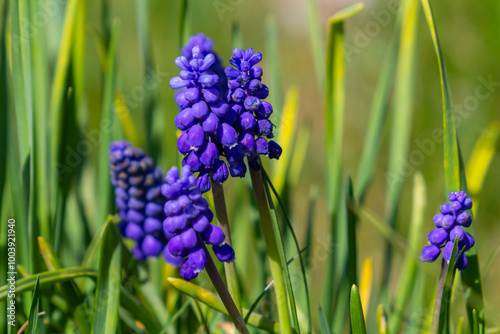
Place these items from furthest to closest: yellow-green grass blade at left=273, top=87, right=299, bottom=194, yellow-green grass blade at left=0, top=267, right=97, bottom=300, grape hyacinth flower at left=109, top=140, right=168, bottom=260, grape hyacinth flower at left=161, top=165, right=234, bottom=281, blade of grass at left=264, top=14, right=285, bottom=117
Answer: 1. blade of grass at left=264, top=14, right=285, bottom=117
2. yellow-green grass blade at left=273, top=87, right=299, bottom=194
3. grape hyacinth flower at left=109, top=140, right=168, bottom=260
4. yellow-green grass blade at left=0, top=267, right=97, bottom=300
5. grape hyacinth flower at left=161, top=165, right=234, bottom=281

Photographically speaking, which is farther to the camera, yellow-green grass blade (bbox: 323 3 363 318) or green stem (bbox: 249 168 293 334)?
yellow-green grass blade (bbox: 323 3 363 318)

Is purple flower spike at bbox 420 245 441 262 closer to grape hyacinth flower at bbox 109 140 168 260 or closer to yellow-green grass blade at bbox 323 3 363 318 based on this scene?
yellow-green grass blade at bbox 323 3 363 318

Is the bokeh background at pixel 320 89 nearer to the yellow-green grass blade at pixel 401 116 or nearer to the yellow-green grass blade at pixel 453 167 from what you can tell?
the yellow-green grass blade at pixel 401 116

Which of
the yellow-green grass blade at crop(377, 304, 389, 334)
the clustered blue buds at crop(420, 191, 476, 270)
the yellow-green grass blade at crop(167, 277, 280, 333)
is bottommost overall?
the yellow-green grass blade at crop(377, 304, 389, 334)

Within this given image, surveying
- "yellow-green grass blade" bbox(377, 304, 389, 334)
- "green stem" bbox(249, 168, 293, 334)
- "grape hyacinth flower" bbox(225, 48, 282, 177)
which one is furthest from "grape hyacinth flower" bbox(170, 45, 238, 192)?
"yellow-green grass blade" bbox(377, 304, 389, 334)

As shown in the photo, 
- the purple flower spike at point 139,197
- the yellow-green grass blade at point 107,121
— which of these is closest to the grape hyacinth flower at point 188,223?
the purple flower spike at point 139,197

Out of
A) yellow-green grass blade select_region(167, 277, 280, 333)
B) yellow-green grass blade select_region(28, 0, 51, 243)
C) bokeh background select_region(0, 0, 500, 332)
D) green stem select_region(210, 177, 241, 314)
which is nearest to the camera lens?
green stem select_region(210, 177, 241, 314)

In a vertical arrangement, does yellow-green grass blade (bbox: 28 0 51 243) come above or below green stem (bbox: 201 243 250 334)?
above
